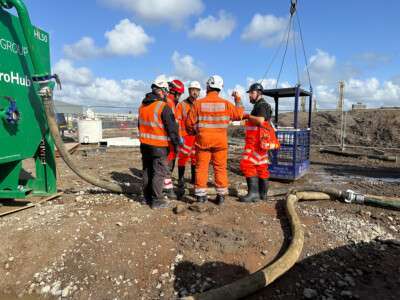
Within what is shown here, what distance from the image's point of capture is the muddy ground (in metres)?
3.01

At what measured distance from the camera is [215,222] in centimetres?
414

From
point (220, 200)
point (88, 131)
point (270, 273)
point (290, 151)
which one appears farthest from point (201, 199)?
point (88, 131)

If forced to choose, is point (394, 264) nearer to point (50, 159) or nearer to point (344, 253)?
point (344, 253)

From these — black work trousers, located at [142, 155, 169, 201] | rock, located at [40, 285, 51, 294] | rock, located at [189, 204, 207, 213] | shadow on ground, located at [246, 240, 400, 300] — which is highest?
black work trousers, located at [142, 155, 169, 201]

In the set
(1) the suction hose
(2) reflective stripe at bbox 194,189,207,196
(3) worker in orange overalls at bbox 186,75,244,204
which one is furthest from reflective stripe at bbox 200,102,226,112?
(1) the suction hose

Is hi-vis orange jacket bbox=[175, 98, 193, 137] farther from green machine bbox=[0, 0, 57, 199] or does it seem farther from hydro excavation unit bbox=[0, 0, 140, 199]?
green machine bbox=[0, 0, 57, 199]

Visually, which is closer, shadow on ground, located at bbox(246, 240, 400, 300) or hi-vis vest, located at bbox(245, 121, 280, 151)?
shadow on ground, located at bbox(246, 240, 400, 300)

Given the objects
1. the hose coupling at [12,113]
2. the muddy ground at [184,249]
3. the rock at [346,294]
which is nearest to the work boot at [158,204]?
the muddy ground at [184,249]

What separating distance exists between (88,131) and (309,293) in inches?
517

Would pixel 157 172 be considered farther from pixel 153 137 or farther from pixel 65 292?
pixel 65 292

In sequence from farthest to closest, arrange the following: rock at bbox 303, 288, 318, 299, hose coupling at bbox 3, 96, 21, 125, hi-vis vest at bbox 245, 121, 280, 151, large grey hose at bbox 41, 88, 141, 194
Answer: hi-vis vest at bbox 245, 121, 280, 151
large grey hose at bbox 41, 88, 141, 194
hose coupling at bbox 3, 96, 21, 125
rock at bbox 303, 288, 318, 299

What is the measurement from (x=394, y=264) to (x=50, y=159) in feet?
16.0

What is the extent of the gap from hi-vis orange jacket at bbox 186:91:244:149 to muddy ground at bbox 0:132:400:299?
93 centimetres

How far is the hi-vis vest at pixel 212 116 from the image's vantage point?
15.0 feet
